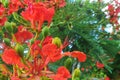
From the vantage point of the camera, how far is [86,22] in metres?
2.02

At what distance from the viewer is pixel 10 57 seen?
2.83 ft

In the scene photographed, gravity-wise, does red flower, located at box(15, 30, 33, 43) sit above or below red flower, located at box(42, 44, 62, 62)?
above

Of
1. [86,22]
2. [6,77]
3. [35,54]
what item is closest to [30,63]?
[35,54]

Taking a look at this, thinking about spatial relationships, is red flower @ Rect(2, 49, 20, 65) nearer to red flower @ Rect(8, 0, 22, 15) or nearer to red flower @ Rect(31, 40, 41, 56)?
red flower @ Rect(31, 40, 41, 56)

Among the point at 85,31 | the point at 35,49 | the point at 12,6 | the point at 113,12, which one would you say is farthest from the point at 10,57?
the point at 113,12

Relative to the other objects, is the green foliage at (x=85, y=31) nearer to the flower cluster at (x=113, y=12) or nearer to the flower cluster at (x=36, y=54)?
the flower cluster at (x=113, y=12)

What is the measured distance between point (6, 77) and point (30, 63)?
0.56 feet

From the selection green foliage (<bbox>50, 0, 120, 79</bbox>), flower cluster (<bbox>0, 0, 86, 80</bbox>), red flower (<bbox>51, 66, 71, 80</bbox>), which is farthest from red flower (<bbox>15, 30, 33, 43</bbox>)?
green foliage (<bbox>50, 0, 120, 79</bbox>)

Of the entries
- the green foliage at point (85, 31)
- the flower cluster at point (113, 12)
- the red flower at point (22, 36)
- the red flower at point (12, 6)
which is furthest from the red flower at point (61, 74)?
the flower cluster at point (113, 12)

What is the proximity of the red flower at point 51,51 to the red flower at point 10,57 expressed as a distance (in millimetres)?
61

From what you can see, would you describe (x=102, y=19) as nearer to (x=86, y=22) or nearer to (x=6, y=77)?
(x=86, y=22)

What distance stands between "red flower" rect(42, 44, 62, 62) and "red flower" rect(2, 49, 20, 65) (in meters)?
0.06

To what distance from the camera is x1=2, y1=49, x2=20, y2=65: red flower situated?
2.81 ft

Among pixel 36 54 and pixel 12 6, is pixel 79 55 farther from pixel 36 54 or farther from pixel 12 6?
pixel 12 6
